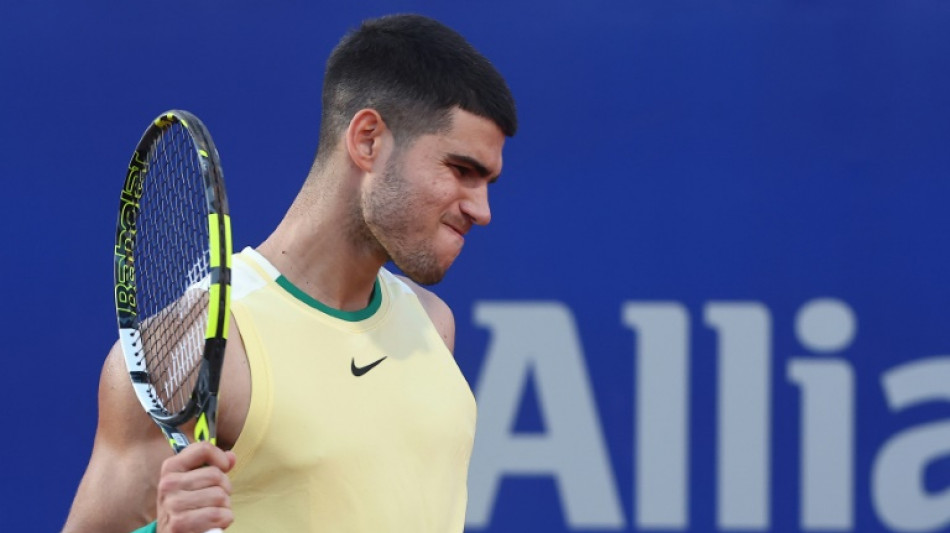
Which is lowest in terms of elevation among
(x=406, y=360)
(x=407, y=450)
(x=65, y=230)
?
(x=407, y=450)

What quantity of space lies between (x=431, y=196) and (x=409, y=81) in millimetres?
165

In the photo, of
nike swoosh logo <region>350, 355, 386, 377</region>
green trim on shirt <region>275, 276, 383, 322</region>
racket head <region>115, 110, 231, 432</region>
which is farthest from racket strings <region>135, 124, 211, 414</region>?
nike swoosh logo <region>350, 355, 386, 377</region>

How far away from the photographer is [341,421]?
6.20ft

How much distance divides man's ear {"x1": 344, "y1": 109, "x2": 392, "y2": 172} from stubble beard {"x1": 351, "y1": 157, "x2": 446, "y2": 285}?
0.03 metres

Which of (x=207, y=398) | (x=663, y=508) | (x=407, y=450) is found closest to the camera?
(x=207, y=398)

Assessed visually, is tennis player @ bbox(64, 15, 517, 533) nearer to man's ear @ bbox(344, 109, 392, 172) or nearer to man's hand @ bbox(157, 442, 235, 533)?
man's ear @ bbox(344, 109, 392, 172)

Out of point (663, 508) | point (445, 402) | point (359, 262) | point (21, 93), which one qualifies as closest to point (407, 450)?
point (445, 402)

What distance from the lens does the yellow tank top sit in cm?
184

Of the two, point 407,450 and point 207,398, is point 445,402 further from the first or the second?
point 207,398

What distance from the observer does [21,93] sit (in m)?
3.46

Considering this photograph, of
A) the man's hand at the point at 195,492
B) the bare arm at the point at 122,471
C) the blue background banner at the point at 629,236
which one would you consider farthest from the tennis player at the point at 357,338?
the blue background banner at the point at 629,236

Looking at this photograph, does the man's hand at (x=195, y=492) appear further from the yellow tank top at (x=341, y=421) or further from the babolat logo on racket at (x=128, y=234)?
the babolat logo on racket at (x=128, y=234)

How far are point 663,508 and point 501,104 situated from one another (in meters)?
1.66

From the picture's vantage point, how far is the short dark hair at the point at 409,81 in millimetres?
1978
